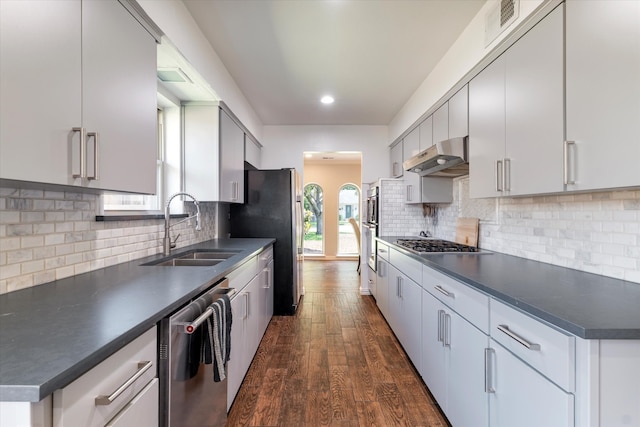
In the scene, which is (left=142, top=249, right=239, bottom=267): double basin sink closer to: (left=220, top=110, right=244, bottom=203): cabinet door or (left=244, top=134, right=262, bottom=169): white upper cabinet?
(left=220, top=110, right=244, bottom=203): cabinet door

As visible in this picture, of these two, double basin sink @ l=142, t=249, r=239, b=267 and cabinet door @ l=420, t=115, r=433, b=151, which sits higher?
cabinet door @ l=420, t=115, r=433, b=151

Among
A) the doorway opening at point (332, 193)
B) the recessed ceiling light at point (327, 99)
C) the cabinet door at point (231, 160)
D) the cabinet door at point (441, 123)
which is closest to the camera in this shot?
the cabinet door at point (441, 123)

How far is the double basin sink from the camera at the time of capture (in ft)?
6.96

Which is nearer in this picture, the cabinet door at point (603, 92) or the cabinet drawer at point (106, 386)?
the cabinet drawer at point (106, 386)

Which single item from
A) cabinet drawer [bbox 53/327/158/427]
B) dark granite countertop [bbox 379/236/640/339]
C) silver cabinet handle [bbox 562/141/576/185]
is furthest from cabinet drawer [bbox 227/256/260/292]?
silver cabinet handle [bbox 562/141/576/185]

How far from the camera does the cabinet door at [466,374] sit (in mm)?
1392

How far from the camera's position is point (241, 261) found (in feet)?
6.63

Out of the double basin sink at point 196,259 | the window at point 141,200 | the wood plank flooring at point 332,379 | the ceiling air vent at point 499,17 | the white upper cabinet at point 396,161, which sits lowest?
the wood plank flooring at point 332,379

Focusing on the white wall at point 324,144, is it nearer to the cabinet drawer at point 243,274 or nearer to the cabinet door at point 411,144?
the cabinet door at point 411,144

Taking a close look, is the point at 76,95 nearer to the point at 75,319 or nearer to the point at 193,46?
the point at 75,319

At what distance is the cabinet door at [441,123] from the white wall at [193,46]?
6.43 feet

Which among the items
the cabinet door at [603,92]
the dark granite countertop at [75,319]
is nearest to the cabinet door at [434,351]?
the cabinet door at [603,92]

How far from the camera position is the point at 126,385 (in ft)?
2.71

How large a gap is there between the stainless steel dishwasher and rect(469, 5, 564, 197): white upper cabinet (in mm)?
1713
